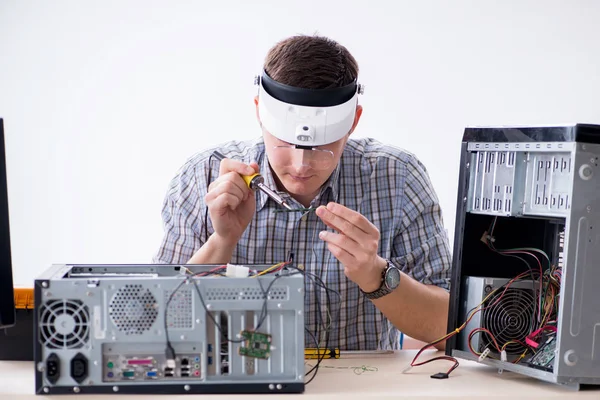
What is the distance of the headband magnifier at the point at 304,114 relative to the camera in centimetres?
166

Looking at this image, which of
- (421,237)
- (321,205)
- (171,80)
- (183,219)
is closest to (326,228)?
(321,205)

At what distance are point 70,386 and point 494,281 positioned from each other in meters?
0.85

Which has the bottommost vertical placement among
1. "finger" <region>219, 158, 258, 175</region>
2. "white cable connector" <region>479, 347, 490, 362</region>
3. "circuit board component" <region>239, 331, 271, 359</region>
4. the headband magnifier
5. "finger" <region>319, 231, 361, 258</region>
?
"white cable connector" <region>479, 347, 490, 362</region>

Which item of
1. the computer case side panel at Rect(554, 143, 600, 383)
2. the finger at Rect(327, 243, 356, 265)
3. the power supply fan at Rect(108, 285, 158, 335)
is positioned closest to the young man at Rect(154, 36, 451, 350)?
the finger at Rect(327, 243, 356, 265)

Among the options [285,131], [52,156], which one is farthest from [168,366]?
[52,156]

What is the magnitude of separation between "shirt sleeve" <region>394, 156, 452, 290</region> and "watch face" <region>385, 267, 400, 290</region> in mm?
366

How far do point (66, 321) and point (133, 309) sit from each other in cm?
12

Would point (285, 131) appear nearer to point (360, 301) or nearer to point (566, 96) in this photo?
point (360, 301)

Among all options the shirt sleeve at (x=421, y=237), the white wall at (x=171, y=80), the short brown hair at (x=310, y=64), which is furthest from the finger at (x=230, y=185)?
the white wall at (x=171, y=80)

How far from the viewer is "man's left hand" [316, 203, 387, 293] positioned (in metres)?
1.50

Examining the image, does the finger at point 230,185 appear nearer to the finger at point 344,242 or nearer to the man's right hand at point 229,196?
the man's right hand at point 229,196

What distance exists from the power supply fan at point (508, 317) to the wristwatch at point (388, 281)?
242 millimetres

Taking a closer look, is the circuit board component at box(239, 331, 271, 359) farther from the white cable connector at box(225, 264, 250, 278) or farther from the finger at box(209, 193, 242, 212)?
the finger at box(209, 193, 242, 212)

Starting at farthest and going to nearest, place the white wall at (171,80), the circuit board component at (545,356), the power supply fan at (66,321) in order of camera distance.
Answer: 1. the white wall at (171,80)
2. the circuit board component at (545,356)
3. the power supply fan at (66,321)
